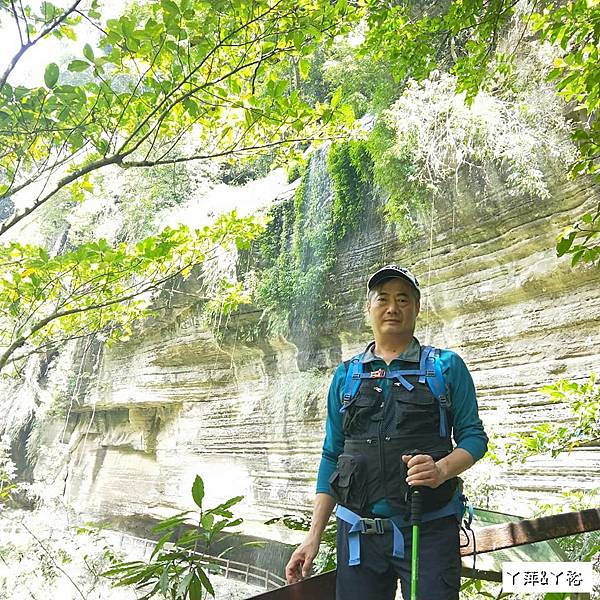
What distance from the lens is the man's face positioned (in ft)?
4.59

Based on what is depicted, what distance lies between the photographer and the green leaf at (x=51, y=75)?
165cm

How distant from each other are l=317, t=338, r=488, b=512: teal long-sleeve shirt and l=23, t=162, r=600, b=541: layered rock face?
404cm

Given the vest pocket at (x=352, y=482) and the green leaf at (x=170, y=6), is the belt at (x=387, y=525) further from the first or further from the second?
the green leaf at (x=170, y=6)

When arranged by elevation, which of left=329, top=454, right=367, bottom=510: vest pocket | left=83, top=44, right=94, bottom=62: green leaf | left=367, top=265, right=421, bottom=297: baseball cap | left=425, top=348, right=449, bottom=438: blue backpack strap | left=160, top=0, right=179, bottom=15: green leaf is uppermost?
left=160, top=0, right=179, bottom=15: green leaf

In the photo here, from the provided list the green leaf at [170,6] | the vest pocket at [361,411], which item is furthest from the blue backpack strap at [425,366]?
the green leaf at [170,6]

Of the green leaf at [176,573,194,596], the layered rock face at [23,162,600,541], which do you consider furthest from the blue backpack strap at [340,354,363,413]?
the layered rock face at [23,162,600,541]

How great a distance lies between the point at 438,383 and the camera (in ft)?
4.13

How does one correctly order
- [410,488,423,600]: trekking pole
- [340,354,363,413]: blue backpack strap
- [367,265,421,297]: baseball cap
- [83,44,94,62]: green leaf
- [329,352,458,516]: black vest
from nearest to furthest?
[410,488,423,600]: trekking pole
[329,352,458,516]: black vest
[340,354,363,413]: blue backpack strap
[367,265,421,297]: baseball cap
[83,44,94,62]: green leaf

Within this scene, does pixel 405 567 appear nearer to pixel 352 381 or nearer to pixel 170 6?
pixel 352 381

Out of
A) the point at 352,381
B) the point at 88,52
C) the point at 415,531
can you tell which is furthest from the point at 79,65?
the point at 415,531

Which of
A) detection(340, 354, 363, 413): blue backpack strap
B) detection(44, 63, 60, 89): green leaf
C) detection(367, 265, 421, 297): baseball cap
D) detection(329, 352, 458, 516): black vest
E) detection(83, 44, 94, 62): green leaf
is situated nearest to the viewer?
detection(329, 352, 458, 516): black vest

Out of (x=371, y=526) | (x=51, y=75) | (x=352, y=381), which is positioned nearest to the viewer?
(x=371, y=526)

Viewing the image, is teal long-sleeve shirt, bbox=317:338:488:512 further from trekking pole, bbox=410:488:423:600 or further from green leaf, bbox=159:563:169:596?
green leaf, bbox=159:563:169:596

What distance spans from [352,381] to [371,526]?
0.34m
